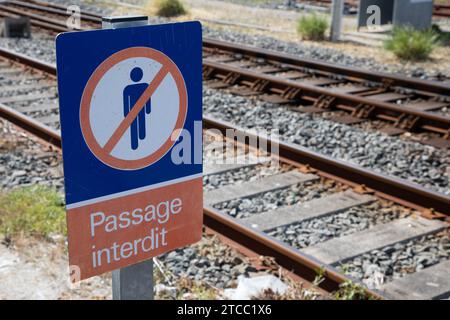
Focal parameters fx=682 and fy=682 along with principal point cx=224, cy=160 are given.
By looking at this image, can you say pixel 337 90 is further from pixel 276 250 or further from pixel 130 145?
pixel 130 145

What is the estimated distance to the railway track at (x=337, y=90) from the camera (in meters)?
8.65

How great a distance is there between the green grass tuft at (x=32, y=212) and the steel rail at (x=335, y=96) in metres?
4.71

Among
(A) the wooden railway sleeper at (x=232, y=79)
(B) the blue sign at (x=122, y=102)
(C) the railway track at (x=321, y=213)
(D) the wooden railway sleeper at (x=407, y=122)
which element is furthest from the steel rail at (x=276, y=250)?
(A) the wooden railway sleeper at (x=232, y=79)

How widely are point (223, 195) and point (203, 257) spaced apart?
48.7 inches

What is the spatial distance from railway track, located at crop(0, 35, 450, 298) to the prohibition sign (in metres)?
2.72

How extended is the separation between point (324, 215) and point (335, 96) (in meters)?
4.14

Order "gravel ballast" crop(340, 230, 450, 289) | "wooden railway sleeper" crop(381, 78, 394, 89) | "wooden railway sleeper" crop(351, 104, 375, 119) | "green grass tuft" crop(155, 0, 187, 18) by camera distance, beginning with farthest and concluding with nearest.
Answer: "green grass tuft" crop(155, 0, 187, 18)
"wooden railway sleeper" crop(381, 78, 394, 89)
"wooden railway sleeper" crop(351, 104, 375, 119)
"gravel ballast" crop(340, 230, 450, 289)

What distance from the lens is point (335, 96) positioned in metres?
9.66

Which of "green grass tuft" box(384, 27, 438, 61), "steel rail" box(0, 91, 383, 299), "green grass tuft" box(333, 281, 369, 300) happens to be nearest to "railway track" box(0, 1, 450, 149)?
"green grass tuft" box(384, 27, 438, 61)

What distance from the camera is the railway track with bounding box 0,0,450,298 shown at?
4777mm

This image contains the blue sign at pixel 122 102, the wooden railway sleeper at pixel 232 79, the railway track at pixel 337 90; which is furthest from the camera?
the wooden railway sleeper at pixel 232 79

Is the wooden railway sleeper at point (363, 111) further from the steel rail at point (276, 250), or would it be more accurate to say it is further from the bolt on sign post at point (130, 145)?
the bolt on sign post at point (130, 145)

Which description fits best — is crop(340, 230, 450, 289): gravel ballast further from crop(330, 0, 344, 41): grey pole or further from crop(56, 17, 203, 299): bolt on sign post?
crop(330, 0, 344, 41): grey pole

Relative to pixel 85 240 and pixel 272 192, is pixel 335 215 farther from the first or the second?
pixel 85 240
